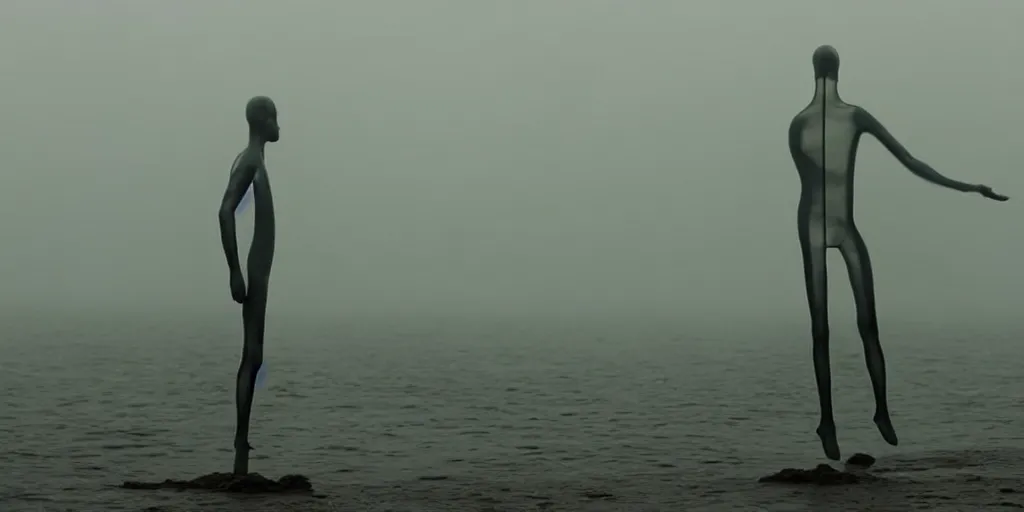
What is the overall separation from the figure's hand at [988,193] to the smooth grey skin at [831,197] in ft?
0.06

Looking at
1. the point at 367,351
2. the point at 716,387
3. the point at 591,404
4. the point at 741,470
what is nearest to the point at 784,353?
the point at 367,351

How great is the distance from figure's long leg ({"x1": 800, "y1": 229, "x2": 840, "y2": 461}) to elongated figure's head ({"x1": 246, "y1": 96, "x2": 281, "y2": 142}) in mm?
4754

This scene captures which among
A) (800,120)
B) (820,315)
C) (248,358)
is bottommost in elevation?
(248,358)

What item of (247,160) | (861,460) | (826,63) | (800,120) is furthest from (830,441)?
(247,160)

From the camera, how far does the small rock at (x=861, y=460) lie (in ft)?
34.6

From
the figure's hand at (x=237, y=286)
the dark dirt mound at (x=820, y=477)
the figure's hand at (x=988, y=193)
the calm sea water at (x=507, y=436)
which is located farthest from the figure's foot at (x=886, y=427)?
the figure's hand at (x=237, y=286)

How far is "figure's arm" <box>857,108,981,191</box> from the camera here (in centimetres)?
1018

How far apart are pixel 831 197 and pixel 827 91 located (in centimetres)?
99

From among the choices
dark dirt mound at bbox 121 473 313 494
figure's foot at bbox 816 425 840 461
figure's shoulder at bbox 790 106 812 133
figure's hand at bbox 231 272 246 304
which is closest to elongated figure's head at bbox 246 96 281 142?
figure's hand at bbox 231 272 246 304

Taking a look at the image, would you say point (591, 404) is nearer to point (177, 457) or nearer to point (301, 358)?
point (177, 457)

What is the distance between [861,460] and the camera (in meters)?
10.6

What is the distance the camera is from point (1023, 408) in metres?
17.8

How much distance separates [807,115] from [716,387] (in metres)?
14.3

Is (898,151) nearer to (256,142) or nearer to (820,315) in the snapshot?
(820,315)
